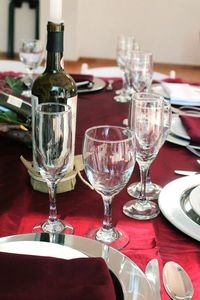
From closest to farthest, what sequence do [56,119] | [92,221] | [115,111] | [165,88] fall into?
1. [56,119]
2. [92,221]
3. [115,111]
4. [165,88]

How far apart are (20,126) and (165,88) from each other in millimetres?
734

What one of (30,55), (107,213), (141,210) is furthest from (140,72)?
(107,213)

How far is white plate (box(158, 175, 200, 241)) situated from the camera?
904mm

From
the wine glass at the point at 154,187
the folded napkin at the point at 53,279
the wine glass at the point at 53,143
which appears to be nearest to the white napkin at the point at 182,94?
the wine glass at the point at 154,187

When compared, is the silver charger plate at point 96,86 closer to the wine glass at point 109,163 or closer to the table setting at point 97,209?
the table setting at point 97,209

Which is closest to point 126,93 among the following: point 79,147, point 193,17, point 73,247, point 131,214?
point 79,147

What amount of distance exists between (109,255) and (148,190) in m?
0.33

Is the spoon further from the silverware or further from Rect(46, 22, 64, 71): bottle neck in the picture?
Rect(46, 22, 64, 71): bottle neck

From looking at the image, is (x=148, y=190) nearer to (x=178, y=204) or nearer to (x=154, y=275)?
(x=178, y=204)

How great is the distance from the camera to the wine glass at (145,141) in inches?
39.6

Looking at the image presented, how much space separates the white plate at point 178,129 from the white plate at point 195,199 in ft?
1.20

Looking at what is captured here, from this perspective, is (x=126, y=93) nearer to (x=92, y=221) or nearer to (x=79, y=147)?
(x=79, y=147)

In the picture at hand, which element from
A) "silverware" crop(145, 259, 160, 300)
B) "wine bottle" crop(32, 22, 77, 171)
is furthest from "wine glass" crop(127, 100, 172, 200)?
"silverware" crop(145, 259, 160, 300)

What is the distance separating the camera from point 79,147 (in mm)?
1310
